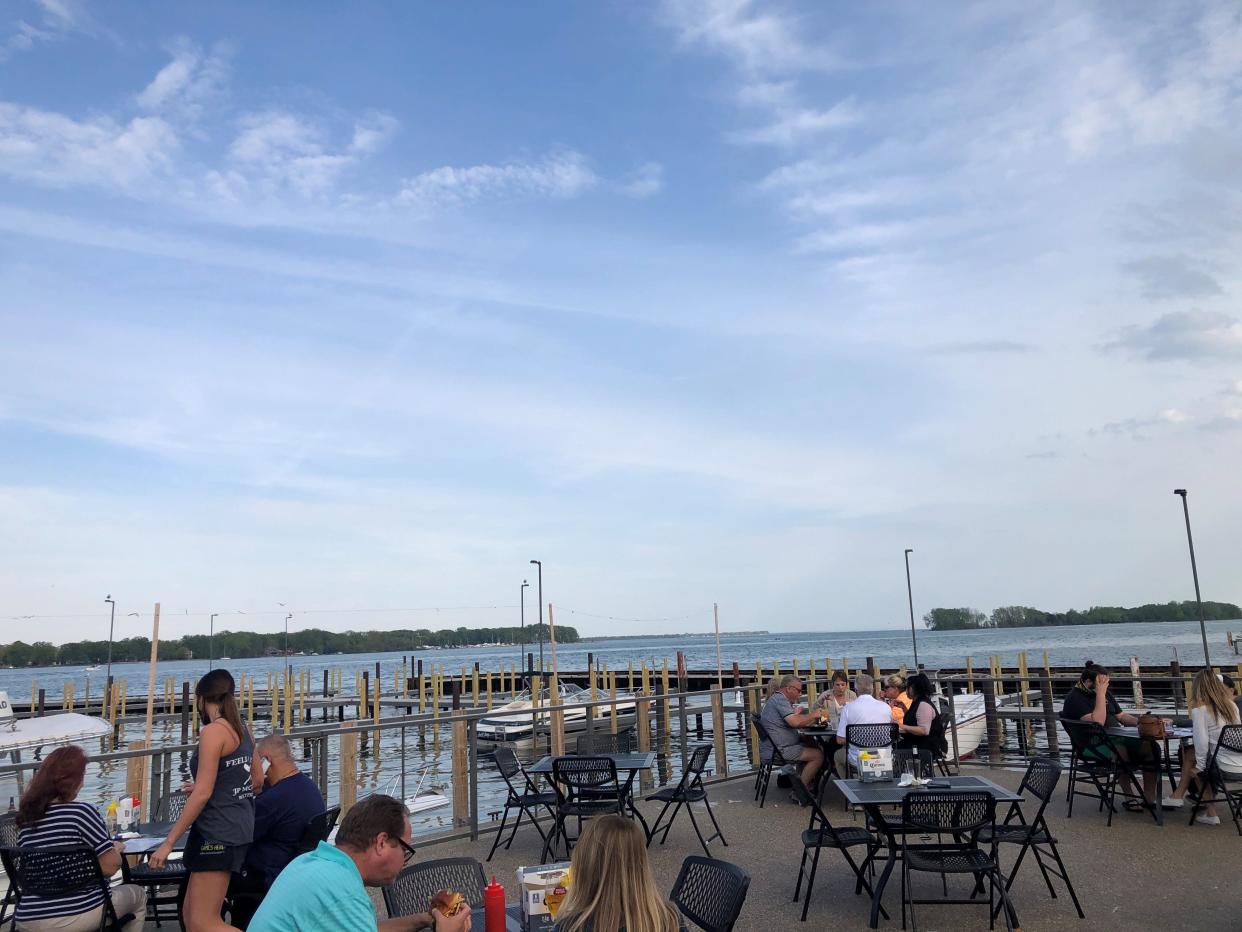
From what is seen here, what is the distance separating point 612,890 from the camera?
2820 mm

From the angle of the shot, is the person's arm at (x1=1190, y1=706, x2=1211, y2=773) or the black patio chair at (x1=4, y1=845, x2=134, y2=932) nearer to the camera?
the black patio chair at (x1=4, y1=845, x2=134, y2=932)

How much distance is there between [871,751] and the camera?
264 inches

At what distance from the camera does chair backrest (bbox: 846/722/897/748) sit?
8.30 m

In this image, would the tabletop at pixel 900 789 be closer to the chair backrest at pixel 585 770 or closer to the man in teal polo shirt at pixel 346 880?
the chair backrest at pixel 585 770

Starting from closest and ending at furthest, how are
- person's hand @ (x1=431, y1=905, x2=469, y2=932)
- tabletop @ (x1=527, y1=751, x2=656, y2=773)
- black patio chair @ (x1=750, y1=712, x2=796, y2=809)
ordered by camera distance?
person's hand @ (x1=431, y1=905, x2=469, y2=932) < tabletop @ (x1=527, y1=751, x2=656, y2=773) < black patio chair @ (x1=750, y1=712, x2=796, y2=809)

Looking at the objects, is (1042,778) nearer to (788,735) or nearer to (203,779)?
(788,735)

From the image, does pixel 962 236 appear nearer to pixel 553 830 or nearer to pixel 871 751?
pixel 871 751

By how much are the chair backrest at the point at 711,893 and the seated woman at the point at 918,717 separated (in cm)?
582

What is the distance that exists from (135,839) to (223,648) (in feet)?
608

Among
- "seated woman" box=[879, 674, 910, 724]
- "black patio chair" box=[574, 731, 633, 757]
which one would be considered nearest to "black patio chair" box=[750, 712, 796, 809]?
"seated woman" box=[879, 674, 910, 724]

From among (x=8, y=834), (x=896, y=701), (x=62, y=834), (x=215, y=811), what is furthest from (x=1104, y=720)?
(x=8, y=834)

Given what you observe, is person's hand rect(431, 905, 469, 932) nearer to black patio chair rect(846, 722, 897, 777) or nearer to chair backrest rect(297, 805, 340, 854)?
chair backrest rect(297, 805, 340, 854)

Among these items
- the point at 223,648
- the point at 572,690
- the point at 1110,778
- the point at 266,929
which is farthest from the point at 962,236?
the point at 223,648

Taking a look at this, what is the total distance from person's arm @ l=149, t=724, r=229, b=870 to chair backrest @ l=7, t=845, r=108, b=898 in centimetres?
36
